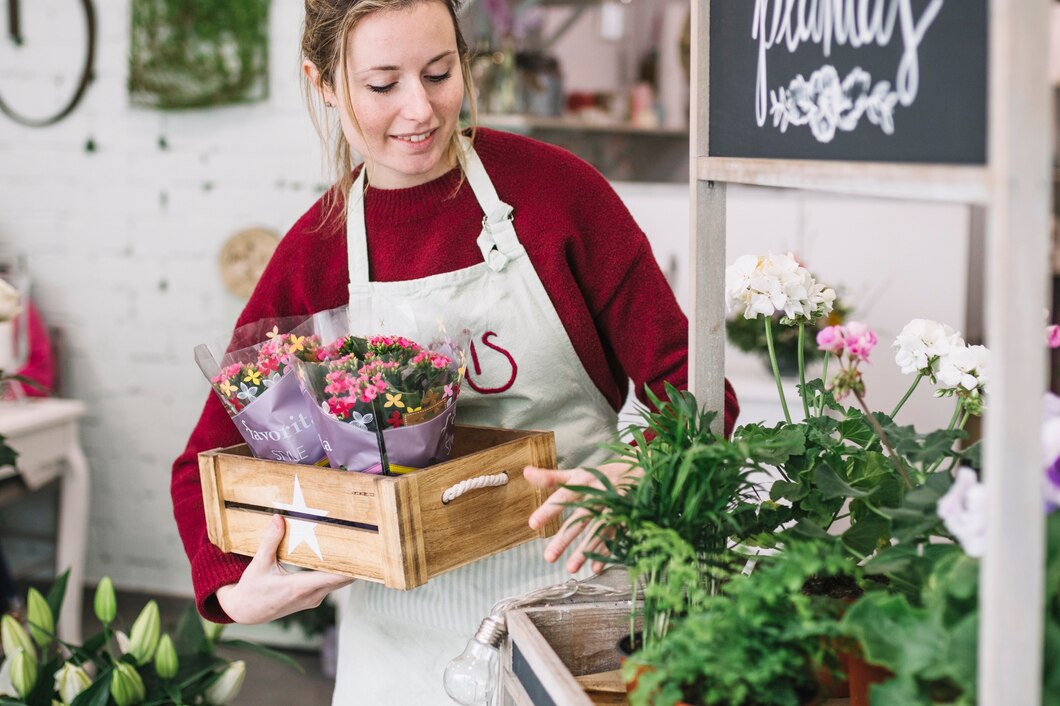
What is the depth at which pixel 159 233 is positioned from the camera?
3338 millimetres

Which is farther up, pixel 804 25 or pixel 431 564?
pixel 804 25

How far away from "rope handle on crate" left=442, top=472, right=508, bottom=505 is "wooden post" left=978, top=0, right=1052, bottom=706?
62cm

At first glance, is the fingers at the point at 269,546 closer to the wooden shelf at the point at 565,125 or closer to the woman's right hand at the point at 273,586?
the woman's right hand at the point at 273,586

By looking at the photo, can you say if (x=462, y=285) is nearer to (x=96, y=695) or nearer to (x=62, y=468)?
(x=96, y=695)

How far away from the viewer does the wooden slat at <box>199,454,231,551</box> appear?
49.1 inches

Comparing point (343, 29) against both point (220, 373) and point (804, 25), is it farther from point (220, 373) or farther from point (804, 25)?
point (804, 25)

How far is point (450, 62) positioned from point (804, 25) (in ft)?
1.93

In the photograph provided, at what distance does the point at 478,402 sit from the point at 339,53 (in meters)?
0.49

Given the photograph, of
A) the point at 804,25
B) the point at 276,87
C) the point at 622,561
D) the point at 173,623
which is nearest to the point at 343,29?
the point at 804,25

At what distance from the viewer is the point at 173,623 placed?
3.27 metres

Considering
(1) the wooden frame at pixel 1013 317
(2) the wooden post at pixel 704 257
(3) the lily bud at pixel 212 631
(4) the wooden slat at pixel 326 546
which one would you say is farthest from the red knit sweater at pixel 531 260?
(1) the wooden frame at pixel 1013 317

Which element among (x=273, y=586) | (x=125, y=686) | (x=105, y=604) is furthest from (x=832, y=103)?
(x=105, y=604)

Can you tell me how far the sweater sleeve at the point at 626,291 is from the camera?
1.35 meters

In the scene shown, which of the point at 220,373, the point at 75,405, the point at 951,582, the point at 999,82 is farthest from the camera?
the point at 75,405
